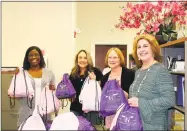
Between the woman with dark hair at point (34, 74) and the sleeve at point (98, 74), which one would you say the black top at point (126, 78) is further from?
the woman with dark hair at point (34, 74)

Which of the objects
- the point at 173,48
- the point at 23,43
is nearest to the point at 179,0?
the point at 173,48

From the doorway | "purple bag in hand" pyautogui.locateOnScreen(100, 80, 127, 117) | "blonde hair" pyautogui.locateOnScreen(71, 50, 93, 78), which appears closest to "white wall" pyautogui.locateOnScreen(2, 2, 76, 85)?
"blonde hair" pyautogui.locateOnScreen(71, 50, 93, 78)

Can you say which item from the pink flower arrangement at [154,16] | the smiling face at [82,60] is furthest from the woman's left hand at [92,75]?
the pink flower arrangement at [154,16]

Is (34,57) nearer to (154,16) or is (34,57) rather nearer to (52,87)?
(52,87)

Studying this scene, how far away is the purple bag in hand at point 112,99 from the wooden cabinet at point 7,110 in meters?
→ 1.05

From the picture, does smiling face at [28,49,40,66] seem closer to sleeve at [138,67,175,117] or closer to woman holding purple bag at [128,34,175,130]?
woman holding purple bag at [128,34,175,130]

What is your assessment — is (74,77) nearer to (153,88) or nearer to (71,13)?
(71,13)

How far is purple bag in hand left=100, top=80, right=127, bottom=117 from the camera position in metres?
1.70

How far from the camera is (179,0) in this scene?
2162 millimetres

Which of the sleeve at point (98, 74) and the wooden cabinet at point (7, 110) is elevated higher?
the sleeve at point (98, 74)

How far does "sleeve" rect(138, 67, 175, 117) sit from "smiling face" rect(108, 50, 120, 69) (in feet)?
2.70

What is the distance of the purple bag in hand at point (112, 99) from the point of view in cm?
170

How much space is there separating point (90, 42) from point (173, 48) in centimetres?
101

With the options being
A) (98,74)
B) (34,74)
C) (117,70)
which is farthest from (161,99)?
(34,74)
